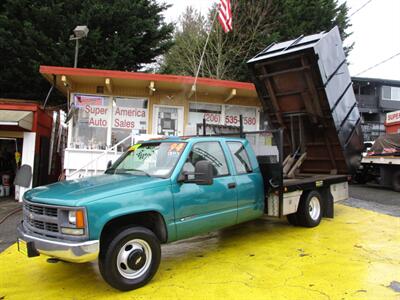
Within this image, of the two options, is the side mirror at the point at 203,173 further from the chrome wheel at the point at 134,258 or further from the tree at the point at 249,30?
the tree at the point at 249,30

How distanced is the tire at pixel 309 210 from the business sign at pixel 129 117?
645cm

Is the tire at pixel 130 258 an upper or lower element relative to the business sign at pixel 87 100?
lower

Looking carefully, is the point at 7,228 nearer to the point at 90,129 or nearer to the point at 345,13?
the point at 90,129

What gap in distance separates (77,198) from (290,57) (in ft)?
17.7

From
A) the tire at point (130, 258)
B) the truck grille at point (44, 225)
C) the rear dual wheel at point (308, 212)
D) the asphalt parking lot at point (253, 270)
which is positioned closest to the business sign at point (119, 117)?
the asphalt parking lot at point (253, 270)

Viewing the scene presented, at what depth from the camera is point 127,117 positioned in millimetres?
11984

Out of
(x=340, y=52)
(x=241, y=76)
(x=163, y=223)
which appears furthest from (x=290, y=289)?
(x=241, y=76)

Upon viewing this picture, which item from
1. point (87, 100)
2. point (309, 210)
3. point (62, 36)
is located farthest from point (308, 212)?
point (62, 36)

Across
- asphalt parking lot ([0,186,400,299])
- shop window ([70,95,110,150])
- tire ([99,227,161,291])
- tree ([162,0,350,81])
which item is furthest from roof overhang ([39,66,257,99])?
tree ([162,0,350,81])

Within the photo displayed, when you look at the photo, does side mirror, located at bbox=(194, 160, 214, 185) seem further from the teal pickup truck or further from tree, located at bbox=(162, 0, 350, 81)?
tree, located at bbox=(162, 0, 350, 81)

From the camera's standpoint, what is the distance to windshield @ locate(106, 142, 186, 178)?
196 inches

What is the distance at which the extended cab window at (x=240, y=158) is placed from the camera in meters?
5.89

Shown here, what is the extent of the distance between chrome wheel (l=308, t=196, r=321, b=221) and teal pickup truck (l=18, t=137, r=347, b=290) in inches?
58.4

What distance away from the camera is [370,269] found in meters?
4.93
